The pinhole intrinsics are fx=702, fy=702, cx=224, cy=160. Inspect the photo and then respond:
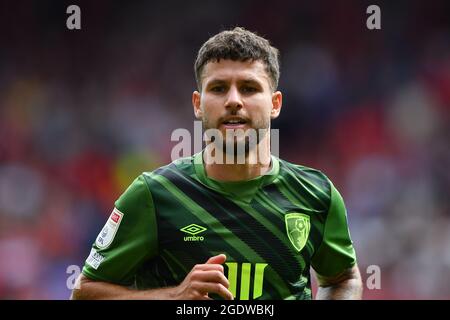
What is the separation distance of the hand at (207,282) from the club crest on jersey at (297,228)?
0.50 metres

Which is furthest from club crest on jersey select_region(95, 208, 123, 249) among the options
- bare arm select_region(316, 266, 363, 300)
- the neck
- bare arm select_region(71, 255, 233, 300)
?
bare arm select_region(316, 266, 363, 300)

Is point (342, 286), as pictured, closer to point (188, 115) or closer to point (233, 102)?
point (233, 102)

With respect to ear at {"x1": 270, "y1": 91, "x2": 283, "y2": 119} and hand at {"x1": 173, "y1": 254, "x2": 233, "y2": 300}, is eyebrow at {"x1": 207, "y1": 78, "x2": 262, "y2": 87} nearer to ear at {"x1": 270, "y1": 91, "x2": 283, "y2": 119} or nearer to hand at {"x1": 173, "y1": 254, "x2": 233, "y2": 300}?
ear at {"x1": 270, "y1": 91, "x2": 283, "y2": 119}

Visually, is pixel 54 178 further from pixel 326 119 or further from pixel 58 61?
pixel 326 119

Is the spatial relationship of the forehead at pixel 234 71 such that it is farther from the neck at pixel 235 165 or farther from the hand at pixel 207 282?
the hand at pixel 207 282

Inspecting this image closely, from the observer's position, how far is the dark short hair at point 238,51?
312 cm

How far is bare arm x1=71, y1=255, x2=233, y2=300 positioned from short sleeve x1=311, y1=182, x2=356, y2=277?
64 cm

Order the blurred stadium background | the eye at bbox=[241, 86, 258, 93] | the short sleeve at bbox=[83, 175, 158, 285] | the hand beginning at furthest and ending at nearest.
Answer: the blurred stadium background
the eye at bbox=[241, 86, 258, 93]
the short sleeve at bbox=[83, 175, 158, 285]
the hand

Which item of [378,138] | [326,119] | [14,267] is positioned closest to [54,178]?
[14,267]

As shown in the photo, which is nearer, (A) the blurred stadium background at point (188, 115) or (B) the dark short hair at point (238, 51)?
(B) the dark short hair at point (238, 51)

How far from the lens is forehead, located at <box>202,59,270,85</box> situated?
3082mm

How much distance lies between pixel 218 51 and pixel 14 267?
461 cm

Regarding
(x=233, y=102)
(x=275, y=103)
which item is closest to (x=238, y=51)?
(x=233, y=102)

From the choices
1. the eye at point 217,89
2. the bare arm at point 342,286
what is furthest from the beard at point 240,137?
the bare arm at point 342,286
